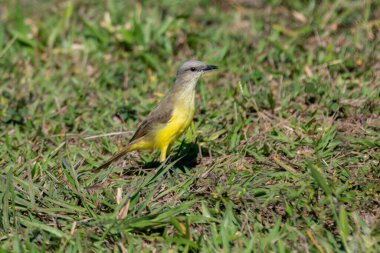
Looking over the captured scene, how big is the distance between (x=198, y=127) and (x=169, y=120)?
3.09 feet

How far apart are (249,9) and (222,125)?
3.13 m

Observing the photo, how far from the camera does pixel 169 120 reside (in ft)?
21.2

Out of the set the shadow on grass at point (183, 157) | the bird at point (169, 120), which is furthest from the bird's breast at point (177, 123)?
the shadow on grass at point (183, 157)

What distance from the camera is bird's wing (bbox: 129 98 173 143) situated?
649cm

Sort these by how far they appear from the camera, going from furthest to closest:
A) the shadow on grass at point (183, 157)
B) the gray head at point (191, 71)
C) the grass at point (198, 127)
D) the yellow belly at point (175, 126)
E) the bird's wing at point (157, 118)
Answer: the gray head at point (191, 71)
the shadow on grass at point (183, 157)
the bird's wing at point (157, 118)
the yellow belly at point (175, 126)
the grass at point (198, 127)

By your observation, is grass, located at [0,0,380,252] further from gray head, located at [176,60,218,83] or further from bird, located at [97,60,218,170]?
gray head, located at [176,60,218,83]

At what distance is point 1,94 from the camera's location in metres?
8.27

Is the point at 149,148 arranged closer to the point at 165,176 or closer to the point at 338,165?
the point at 165,176

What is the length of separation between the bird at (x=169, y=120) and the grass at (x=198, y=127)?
0.84 feet

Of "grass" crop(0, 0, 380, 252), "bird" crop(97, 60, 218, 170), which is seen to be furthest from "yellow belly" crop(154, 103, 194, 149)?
"grass" crop(0, 0, 380, 252)

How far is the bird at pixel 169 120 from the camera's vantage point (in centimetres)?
641

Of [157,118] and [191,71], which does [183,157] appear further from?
[191,71]

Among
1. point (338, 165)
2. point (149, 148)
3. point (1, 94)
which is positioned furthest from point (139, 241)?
point (1, 94)

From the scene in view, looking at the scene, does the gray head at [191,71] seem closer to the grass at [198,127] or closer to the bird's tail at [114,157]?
the grass at [198,127]
